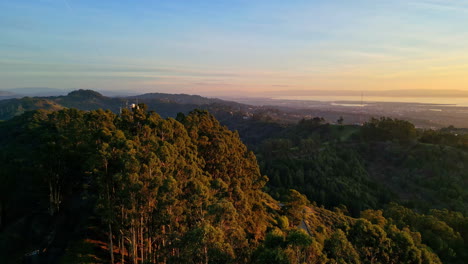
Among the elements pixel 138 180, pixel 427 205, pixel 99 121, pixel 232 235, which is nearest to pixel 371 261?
pixel 232 235

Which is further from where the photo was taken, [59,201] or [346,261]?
[59,201]

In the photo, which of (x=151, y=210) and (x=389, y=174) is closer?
A: (x=151, y=210)

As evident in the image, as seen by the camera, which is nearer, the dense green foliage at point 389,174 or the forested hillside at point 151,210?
the forested hillside at point 151,210

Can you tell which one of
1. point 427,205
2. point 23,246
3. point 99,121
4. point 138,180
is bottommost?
point 427,205

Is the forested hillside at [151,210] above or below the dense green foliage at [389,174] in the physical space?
above

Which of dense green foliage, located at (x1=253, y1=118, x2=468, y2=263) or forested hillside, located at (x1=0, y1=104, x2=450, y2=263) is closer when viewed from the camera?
forested hillside, located at (x1=0, y1=104, x2=450, y2=263)

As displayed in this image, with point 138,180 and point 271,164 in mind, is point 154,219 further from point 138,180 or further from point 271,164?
point 271,164

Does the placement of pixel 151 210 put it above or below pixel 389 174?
above

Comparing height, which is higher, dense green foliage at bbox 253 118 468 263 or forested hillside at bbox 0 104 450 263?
forested hillside at bbox 0 104 450 263
